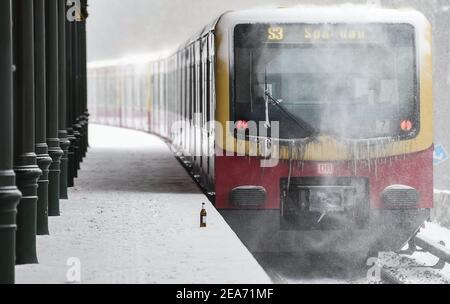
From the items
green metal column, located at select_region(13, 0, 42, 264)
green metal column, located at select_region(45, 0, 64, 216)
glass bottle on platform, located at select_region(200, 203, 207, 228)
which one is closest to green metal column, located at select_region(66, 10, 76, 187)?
green metal column, located at select_region(45, 0, 64, 216)

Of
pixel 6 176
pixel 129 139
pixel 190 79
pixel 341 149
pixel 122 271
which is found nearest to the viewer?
pixel 6 176

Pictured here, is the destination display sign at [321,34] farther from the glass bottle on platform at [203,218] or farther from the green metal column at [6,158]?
the green metal column at [6,158]

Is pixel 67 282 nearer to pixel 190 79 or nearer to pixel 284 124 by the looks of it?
pixel 284 124

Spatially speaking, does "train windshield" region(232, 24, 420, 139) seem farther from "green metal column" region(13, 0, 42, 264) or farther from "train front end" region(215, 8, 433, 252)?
"green metal column" region(13, 0, 42, 264)

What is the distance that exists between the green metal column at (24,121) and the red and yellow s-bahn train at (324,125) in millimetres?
3770

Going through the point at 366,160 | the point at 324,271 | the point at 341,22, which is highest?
the point at 341,22

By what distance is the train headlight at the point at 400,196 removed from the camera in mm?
14656

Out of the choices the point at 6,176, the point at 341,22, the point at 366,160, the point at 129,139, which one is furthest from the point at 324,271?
the point at 129,139

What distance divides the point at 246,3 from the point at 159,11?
25.6 feet

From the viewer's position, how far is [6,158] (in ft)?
30.1

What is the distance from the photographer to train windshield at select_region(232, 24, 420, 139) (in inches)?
575

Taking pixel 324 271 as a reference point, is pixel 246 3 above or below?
above

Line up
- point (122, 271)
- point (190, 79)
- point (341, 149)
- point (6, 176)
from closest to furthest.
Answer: point (6, 176) < point (122, 271) < point (341, 149) < point (190, 79)
